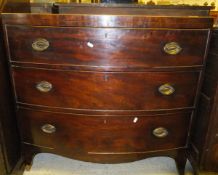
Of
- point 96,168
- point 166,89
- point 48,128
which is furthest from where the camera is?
point 96,168

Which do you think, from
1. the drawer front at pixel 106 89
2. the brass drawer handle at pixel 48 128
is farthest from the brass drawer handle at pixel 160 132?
the brass drawer handle at pixel 48 128

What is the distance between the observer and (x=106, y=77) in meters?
0.96

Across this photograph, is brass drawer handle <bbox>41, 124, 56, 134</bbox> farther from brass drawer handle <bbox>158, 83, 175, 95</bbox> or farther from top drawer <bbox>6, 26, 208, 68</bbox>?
brass drawer handle <bbox>158, 83, 175, 95</bbox>

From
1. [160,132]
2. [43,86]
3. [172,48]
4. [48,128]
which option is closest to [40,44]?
[43,86]

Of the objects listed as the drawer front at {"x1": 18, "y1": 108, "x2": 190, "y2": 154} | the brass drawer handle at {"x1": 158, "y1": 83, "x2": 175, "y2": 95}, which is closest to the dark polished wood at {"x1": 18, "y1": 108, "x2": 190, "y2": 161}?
the drawer front at {"x1": 18, "y1": 108, "x2": 190, "y2": 154}

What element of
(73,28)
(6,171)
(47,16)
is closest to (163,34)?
(73,28)

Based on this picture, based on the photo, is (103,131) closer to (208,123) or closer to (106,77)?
(106,77)

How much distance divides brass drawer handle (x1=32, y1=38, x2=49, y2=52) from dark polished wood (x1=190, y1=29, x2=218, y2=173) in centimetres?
80

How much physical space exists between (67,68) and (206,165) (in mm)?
929

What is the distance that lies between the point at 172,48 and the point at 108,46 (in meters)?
0.29

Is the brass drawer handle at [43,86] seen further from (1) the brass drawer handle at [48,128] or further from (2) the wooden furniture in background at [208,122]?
(2) the wooden furniture in background at [208,122]

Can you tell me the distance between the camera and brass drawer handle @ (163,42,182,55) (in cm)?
92

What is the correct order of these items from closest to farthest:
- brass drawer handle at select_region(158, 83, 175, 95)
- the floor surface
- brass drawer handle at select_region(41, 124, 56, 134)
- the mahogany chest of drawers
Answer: the mahogany chest of drawers < brass drawer handle at select_region(158, 83, 175, 95) < brass drawer handle at select_region(41, 124, 56, 134) < the floor surface

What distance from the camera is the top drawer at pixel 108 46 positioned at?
0.89m
